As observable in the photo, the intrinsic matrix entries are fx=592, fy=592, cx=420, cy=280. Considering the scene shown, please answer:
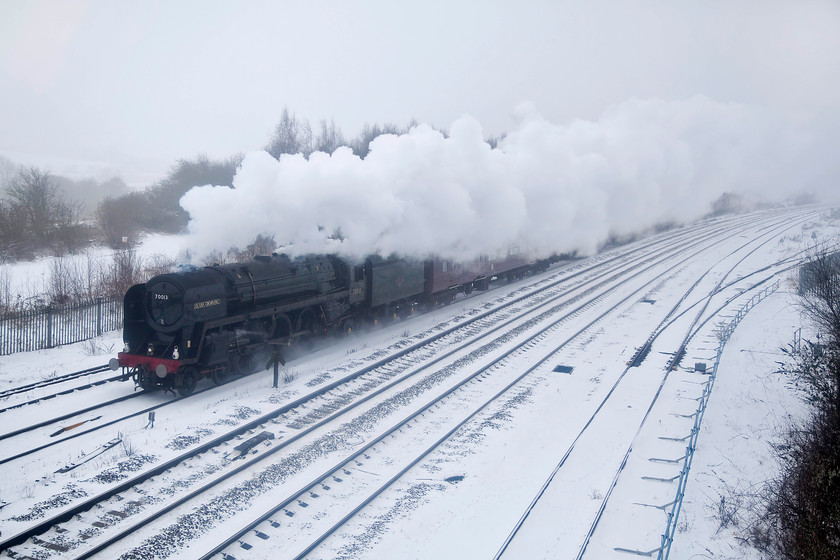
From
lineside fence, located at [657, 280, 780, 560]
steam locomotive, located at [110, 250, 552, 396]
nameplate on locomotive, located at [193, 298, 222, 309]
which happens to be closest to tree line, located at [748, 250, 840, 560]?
lineside fence, located at [657, 280, 780, 560]

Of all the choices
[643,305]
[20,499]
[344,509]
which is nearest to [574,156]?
[643,305]

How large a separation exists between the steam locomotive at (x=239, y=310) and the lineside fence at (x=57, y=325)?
4.10 metres

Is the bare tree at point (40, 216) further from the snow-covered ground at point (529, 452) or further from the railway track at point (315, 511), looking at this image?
the railway track at point (315, 511)

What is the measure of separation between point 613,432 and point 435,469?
361 centimetres

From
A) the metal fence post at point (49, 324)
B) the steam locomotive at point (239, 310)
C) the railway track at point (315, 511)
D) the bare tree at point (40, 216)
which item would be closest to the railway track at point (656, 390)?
the railway track at point (315, 511)

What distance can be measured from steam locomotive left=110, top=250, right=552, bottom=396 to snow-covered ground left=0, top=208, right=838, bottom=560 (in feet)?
2.21

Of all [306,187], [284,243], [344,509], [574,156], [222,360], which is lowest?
[344,509]

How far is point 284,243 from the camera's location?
15297 millimetres

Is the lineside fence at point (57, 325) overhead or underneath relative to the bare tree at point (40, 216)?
underneath

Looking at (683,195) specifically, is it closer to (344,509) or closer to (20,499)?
(344,509)

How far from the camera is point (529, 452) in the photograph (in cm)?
985

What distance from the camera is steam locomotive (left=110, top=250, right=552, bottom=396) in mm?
11938

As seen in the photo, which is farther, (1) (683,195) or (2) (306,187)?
(1) (683,195)

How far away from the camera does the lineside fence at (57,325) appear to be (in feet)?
50.6
